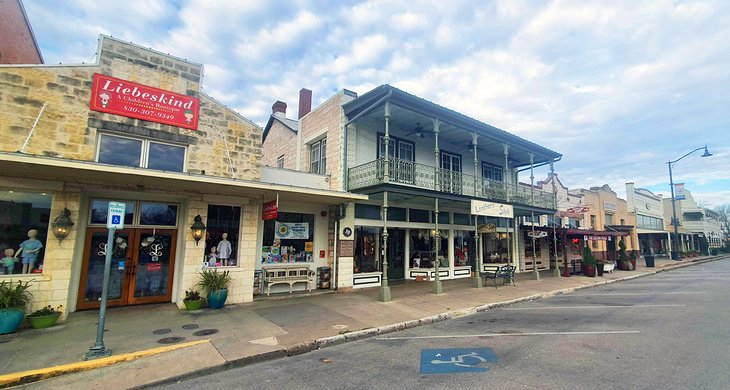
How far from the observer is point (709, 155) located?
23031mm

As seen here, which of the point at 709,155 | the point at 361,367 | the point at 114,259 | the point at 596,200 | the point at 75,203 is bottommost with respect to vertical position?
the point at 361,367

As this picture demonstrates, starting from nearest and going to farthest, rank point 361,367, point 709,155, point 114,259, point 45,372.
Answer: point 45,372
point 361,367
point 114,259
point 709,155

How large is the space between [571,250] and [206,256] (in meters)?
23.3

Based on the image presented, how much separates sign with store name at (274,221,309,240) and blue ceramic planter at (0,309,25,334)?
6.45 meters

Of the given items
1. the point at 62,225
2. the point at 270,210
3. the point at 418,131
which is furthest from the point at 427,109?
the point at 62,225

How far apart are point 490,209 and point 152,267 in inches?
495

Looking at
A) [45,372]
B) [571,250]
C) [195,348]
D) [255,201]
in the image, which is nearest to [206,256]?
[255,201]

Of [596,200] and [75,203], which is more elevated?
[596,200]

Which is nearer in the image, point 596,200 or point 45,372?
point 45,372

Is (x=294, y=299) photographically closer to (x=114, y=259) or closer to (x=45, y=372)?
(x=114, y=259)

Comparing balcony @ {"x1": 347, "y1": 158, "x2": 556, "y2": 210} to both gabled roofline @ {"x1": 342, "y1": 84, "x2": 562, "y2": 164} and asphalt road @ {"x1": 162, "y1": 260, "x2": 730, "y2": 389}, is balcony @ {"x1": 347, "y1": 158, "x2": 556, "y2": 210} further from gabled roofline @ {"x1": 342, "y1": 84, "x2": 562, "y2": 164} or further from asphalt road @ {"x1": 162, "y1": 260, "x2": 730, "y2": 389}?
asphalt road @ {"x1": 162, "y1": 260, "x2": 730, "y2": 389}

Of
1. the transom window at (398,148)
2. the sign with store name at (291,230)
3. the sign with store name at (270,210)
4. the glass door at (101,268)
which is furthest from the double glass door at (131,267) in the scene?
the transom window at (398,148)

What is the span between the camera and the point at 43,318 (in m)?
7.28

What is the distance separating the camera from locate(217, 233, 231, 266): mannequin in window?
1030 centimetres
